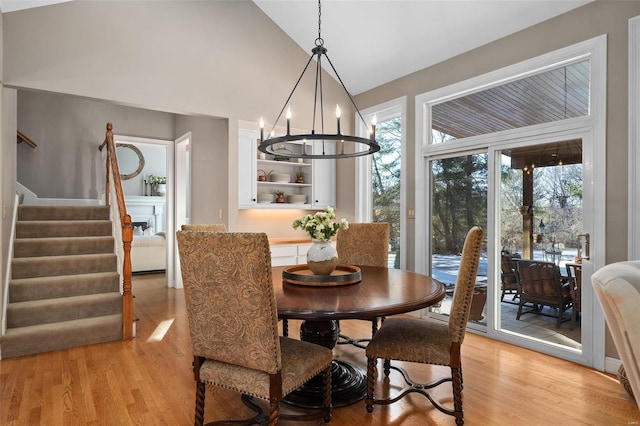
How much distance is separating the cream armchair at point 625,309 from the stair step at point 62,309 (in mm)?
4008

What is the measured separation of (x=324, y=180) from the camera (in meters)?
5.51

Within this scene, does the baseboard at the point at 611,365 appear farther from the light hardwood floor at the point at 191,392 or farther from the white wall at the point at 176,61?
the white wall at the point at 176,61

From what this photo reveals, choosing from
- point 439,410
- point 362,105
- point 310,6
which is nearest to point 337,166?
point 362,105

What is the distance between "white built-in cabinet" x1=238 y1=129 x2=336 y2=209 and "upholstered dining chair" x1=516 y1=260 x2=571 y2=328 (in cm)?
274

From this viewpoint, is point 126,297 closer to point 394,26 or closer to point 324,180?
point 324,180

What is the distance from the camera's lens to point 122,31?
383 cm

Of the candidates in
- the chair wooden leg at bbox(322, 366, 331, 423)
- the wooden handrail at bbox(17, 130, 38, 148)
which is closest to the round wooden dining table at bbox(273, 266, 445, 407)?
the chair wooden leg at bbox(322, 366, 331, 423)

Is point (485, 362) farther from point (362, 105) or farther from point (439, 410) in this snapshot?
point (362, 105)

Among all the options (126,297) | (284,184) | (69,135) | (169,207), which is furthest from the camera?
(69,135)

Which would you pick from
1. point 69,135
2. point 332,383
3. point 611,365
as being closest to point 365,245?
point 332,383

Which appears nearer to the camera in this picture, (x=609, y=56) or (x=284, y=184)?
(x=609, y=56)

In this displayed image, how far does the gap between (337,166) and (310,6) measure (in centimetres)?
210

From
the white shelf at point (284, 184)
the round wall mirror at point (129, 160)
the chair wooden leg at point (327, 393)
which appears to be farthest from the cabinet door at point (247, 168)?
the round wall mirror at point (129, 160)

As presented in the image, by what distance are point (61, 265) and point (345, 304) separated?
3424 mm
